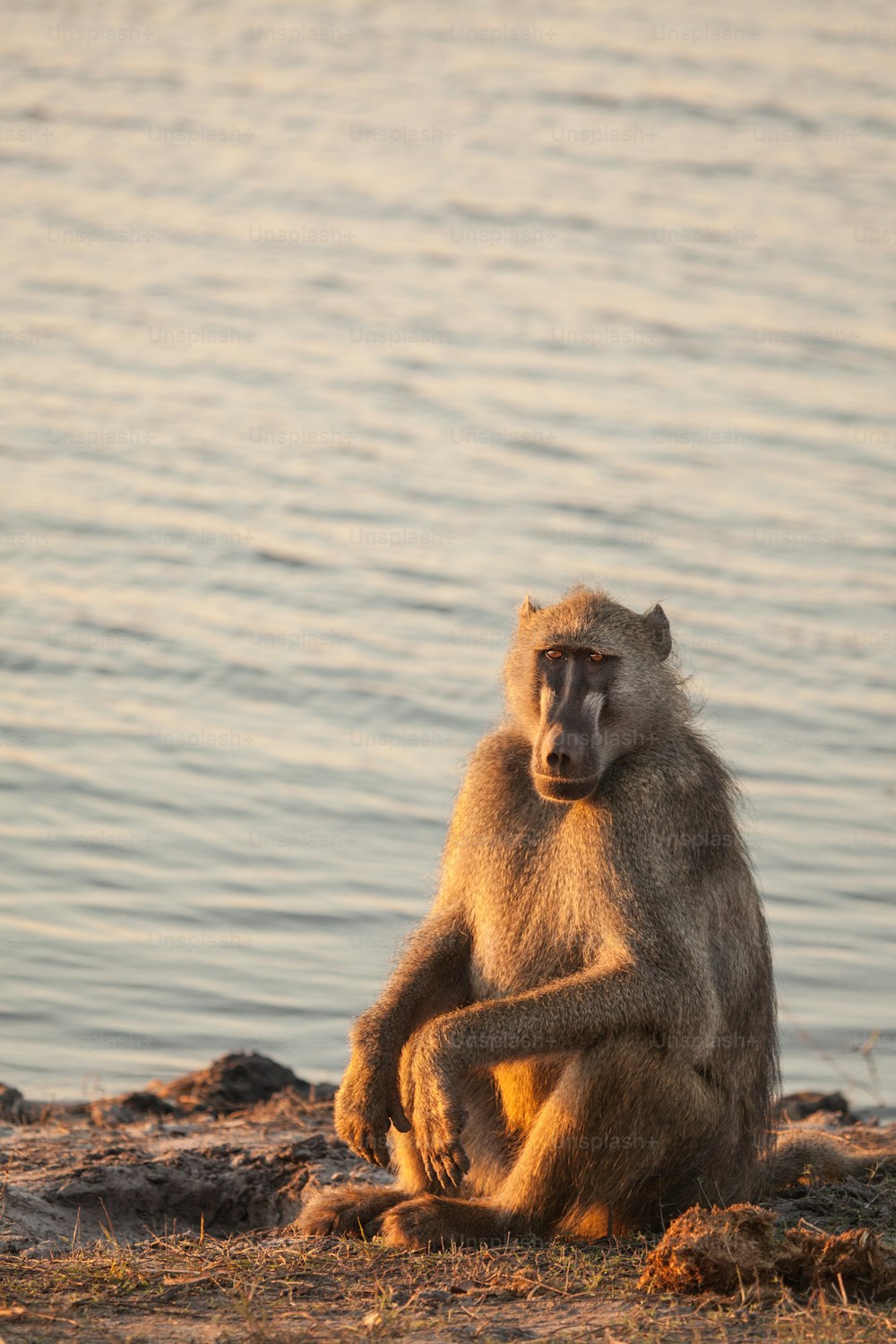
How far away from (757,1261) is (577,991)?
0.95 meters

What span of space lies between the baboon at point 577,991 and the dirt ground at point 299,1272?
23cm

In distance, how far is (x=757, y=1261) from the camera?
5664mm

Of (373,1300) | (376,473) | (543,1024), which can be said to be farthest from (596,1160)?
(376,473)

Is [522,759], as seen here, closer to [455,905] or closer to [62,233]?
[455,905]

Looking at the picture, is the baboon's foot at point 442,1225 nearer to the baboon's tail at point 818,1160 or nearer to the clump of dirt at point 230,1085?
the baboon's tail at point 818,1160

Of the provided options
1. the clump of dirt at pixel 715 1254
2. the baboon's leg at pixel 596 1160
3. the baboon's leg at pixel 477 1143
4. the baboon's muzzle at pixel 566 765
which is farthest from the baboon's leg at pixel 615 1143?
the baboon's muzzle at pixel 566 765

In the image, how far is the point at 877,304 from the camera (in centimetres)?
2017

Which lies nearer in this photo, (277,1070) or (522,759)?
(522,759)

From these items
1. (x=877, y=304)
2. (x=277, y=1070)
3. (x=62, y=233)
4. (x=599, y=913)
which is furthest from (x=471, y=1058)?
(x=62, y=233)

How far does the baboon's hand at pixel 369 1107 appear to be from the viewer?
6566mm

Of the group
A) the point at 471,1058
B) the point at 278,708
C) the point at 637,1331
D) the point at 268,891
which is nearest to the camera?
the point at 637,1331

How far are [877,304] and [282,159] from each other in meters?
7.70

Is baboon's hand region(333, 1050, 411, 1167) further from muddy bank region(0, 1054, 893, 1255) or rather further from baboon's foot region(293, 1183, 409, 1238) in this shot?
muddy bank region(0, 1054, 893, 1255)

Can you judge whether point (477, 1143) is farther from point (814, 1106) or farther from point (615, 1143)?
point (814, 1106)
